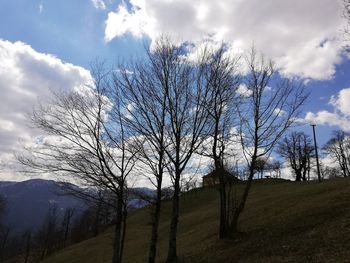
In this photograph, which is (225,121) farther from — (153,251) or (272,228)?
(153,251)

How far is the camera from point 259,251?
1516 cm

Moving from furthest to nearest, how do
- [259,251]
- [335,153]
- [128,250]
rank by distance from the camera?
[335,153] → [128,250] → [259,251]

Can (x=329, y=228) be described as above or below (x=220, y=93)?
below

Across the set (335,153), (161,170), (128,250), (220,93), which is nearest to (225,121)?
(220,93)

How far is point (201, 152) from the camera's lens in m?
19.6

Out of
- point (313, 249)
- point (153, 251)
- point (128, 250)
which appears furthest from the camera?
point (128, 250)

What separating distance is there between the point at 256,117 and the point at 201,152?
3938 mm

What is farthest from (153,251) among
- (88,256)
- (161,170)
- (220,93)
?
(88,256)

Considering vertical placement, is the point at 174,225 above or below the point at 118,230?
above

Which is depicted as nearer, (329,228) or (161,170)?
(329,228)

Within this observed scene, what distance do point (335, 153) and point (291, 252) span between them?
7446 centimetres

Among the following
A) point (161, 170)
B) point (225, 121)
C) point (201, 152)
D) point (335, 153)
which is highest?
point (335, 153)

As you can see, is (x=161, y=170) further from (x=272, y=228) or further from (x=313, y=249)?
(x=313, y=249)

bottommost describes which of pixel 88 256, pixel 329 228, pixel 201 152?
pixel 88 256
